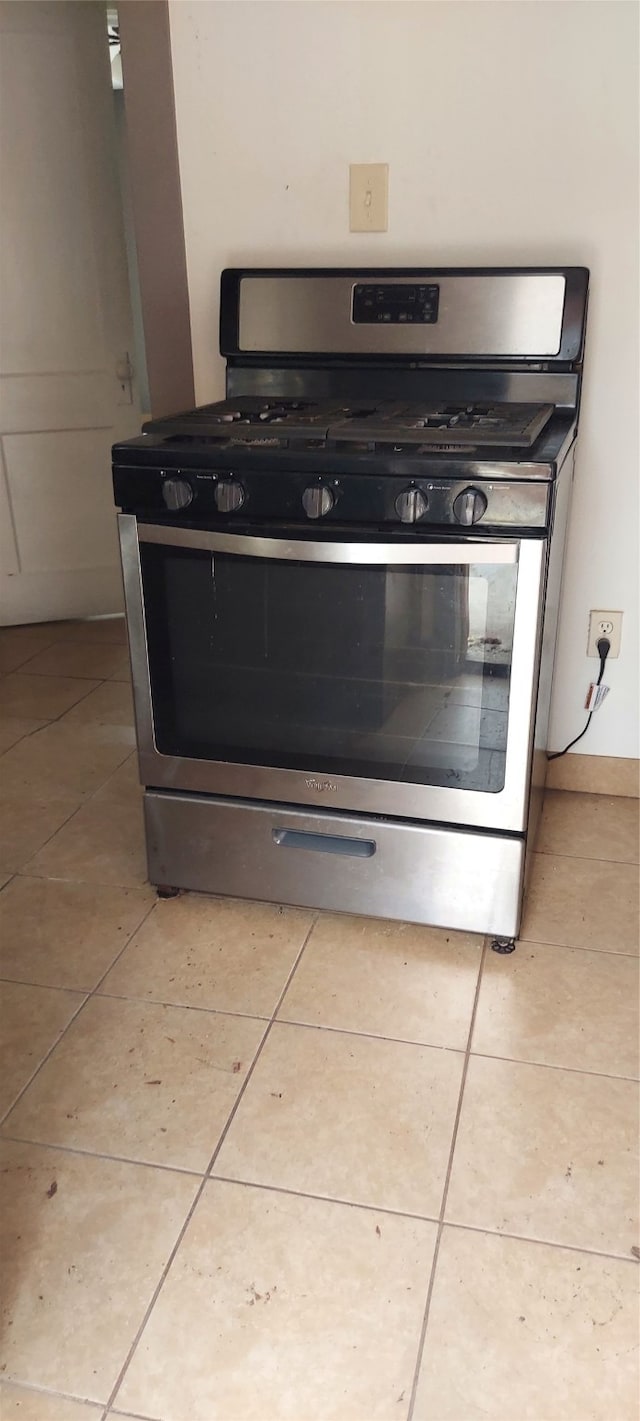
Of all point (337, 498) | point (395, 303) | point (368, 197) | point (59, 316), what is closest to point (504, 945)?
point (337, 498)

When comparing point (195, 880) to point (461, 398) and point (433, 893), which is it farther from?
point (461, 398)

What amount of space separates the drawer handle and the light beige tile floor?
0.15 m

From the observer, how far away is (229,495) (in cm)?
141

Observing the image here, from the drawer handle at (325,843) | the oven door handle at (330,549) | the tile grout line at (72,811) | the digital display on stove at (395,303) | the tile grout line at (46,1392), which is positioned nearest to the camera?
the tile grout line at (46,1392)

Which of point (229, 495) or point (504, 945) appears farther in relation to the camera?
point (504, 945)

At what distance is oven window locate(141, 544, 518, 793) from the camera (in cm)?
141

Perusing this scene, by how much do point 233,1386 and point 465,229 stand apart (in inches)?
67.5

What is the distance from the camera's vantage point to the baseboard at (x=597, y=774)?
2051 millimetres

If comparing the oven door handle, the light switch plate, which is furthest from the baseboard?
the light switch plate

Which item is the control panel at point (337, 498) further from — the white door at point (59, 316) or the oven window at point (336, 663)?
the white door at point (59, 316)

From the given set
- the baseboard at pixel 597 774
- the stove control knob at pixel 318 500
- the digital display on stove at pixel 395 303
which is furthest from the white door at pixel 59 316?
the stove control knob at pixel 318 500

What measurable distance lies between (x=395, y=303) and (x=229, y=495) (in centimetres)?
59

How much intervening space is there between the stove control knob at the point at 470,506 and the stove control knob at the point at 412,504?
4 centimetres

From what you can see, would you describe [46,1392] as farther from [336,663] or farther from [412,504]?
[412,504]
